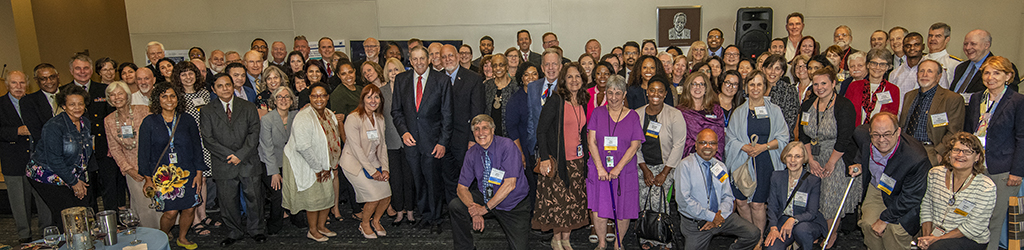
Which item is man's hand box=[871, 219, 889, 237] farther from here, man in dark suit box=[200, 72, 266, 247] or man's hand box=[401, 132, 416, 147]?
man in dark suit box=[200, 72, 266, 247]

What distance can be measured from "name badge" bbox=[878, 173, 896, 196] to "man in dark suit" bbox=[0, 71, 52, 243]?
20.7ft

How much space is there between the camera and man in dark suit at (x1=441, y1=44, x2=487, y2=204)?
13.3 feet

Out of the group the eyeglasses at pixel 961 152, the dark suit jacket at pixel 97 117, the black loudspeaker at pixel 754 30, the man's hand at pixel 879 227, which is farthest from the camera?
the black loudspeaker at pixel 754 30

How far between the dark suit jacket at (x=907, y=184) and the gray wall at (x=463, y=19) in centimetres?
478

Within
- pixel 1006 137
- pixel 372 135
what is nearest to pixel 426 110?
pixel 372 135

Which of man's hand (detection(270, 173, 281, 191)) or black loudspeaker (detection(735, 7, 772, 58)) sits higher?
black loudspeaker (detection(735, 7, 772, 58))

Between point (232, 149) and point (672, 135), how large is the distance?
10.9 feet

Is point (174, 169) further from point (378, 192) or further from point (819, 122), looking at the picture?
point (819, 122)

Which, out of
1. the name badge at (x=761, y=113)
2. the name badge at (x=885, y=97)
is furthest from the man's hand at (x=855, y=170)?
the name badge at (x=885, y=97)

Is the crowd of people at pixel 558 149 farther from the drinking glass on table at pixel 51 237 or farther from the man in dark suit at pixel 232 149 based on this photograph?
the drinking glass on table at pixel 51 237

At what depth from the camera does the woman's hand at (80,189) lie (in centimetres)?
397

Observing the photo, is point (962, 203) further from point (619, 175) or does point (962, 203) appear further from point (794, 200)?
point (619, 175)

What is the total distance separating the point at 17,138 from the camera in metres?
4.10

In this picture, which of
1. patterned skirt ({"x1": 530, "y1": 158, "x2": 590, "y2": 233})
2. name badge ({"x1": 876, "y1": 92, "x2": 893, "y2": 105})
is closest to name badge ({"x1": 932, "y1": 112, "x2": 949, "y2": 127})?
name badge ({"x1": 876, "y1": 92, "x2": 893, "y2": 105})
